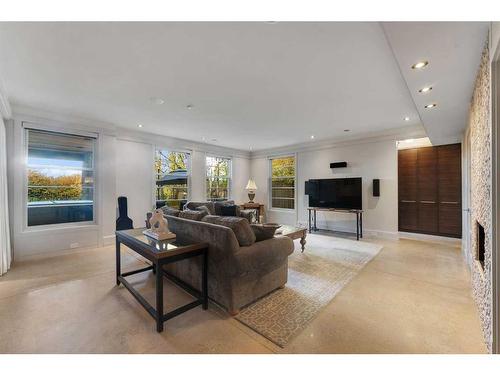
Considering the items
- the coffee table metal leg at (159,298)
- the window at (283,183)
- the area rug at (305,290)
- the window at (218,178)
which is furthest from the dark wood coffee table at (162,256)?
the window at (283,183)

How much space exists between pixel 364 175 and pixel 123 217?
5888 mm

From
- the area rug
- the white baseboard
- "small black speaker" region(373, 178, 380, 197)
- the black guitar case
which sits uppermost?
"small black speaker" region(373, 178, 380, 197)

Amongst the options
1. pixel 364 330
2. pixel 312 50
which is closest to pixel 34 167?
pixel 312 50

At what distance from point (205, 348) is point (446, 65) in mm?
3066

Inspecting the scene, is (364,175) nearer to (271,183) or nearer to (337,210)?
(337,210)

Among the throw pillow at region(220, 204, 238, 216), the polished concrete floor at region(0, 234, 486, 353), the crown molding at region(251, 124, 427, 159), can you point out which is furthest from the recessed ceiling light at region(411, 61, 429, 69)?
the throw pillow at region(220, 204, 238, 216)

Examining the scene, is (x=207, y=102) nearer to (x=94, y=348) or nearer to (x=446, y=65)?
(x=446, y=65)

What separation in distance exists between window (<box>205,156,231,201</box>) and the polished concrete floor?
13.5 ft

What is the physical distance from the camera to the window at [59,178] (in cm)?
394

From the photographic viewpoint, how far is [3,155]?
3264 millimetres

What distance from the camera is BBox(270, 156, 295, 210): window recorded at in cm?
723

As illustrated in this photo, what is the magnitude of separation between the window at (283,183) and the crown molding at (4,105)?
20.5 ft

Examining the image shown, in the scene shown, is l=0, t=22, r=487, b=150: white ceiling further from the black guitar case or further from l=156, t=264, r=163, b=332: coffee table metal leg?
l=156, t=264, r=163, b=332: coffee table metal leg

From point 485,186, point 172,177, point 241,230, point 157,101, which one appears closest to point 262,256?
point 241,230
